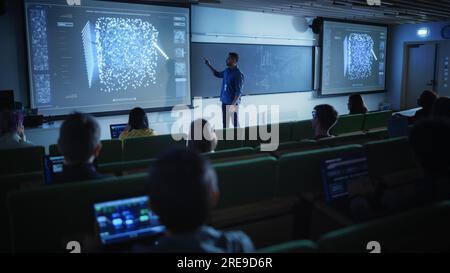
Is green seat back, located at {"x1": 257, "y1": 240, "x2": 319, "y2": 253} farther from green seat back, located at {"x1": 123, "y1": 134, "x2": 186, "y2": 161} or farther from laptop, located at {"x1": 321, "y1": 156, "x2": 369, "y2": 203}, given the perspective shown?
green seat back, located at {"x1": 123, "y1": 134, "x2": 186, "y2": 161}

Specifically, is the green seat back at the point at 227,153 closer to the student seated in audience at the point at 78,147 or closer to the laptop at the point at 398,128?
the student seated in audience at the point at 78,147

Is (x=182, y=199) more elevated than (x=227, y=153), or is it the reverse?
(x=182, y=199)

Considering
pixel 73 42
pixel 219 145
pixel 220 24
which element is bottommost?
pixel 219 145

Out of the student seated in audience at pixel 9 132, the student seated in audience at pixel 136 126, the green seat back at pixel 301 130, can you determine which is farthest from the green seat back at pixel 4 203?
the green seat back at pixel 301 130

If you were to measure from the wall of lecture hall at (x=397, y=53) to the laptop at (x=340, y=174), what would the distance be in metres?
9.59

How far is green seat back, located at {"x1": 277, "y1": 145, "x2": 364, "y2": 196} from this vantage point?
2354 mm

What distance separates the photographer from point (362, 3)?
692 centimetres

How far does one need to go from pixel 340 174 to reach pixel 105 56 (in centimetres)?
464

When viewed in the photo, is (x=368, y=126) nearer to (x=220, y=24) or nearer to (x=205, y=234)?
(x=220, y=24)

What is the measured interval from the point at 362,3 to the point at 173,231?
6.89 meters

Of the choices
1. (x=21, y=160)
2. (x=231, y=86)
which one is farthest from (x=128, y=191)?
(x=231, y=86)

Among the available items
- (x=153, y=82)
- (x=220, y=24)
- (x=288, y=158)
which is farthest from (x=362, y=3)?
(x=288, y=158)

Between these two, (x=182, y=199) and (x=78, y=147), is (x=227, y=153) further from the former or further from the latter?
(x=182, y=199)

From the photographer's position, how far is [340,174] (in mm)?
2270
